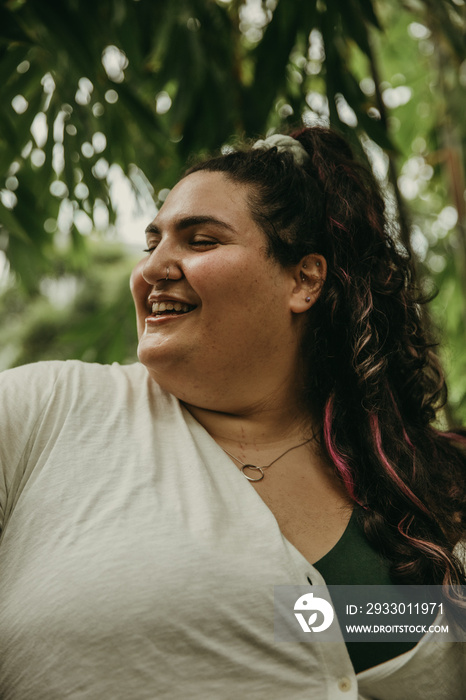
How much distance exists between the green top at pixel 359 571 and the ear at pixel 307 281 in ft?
1.49

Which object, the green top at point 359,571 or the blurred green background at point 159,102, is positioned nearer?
the green top at point 359,571

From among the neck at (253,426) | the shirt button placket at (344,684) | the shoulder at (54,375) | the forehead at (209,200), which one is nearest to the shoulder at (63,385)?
the shoulder at (54,375)

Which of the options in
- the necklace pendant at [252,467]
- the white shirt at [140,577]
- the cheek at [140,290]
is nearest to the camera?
the white shirt at [140,577]

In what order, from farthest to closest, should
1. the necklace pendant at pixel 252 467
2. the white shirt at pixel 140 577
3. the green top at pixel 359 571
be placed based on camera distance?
the necklace pendant at pixel 252 467
the green top at pixel 359 571
the white shirt at pixel 140 577

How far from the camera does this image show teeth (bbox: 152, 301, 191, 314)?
1.30 meters

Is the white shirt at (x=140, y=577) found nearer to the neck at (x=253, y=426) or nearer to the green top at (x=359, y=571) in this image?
the green top at (x=359, y=571)

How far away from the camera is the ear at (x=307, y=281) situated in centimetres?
139

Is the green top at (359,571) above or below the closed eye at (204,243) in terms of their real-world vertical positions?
below

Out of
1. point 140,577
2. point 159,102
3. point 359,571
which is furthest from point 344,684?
point 159,102

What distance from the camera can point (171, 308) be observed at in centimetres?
131

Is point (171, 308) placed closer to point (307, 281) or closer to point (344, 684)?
point (307, 281)

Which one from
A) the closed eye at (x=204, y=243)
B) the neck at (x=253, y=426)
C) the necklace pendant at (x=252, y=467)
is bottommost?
the necklace pendant at (x=252, y=467)

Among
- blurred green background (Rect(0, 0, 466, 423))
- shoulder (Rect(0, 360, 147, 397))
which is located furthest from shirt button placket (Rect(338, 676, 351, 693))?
blurred green background (Rect(0, 0, 466, 423))

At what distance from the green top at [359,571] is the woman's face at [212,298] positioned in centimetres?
35
